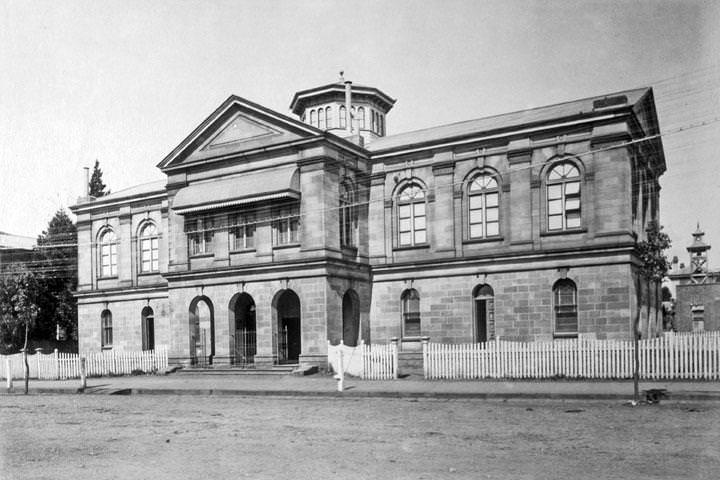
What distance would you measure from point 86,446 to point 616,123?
2054cm

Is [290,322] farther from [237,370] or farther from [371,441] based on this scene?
[371,441]

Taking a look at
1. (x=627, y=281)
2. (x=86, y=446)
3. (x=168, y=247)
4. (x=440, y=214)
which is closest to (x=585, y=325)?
(x=627, y=281)

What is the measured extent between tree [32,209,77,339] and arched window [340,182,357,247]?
26.3 meters

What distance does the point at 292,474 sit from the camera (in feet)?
28.3

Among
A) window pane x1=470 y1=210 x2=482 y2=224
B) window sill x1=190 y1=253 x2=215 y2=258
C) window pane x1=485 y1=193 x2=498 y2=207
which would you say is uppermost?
window pane x1=485 y1=193 x2=498 y2=207

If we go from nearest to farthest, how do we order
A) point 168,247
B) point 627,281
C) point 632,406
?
point 632,406
point 627,281
point 168,247

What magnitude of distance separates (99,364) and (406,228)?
14310mm

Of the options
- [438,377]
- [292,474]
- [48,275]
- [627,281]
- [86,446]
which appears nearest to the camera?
[292,474]

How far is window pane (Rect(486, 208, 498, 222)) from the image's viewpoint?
90.2 ft

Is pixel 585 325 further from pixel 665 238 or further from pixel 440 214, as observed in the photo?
pixel 440 214

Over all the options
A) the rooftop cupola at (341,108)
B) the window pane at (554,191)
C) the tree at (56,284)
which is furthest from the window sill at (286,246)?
the tree at (56,284)

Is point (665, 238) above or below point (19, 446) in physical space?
above

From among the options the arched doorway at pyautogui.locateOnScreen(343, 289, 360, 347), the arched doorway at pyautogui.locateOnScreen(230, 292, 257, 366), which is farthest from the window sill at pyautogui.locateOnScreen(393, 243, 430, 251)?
the arched doorway at pyautogui.locateOnScreen(230, 292, 257, 366)

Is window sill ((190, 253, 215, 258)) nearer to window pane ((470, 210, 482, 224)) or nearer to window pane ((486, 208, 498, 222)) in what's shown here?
window pane ((470, 210, 482, 224))
